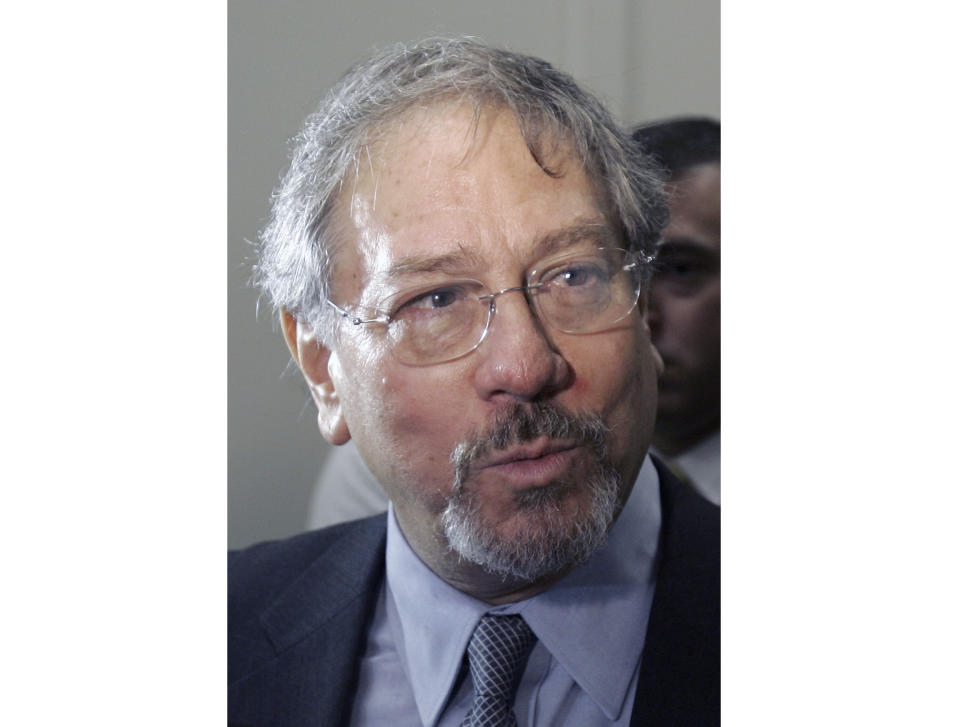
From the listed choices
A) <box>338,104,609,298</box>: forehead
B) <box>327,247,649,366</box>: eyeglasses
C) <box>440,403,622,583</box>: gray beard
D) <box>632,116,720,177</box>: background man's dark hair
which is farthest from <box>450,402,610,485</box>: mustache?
<box>632,116,720,177</box>: background man's dark hair

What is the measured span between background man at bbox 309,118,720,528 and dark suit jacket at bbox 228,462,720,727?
6 centimetres

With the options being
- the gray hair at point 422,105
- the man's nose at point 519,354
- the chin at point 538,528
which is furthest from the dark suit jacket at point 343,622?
the gray hair at point 422,105

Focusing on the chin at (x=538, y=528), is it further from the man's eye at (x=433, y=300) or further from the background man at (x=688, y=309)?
the man's eye at (x=433, y=300)

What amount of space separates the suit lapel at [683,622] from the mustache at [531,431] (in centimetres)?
14

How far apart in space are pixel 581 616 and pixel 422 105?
2.50 feet

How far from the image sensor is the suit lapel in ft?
5.87

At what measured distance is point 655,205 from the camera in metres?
1.82

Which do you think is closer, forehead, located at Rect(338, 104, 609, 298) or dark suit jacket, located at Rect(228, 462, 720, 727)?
forehead, located at Rect(338, 104, 609, 298)

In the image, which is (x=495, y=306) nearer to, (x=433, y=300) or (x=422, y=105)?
(x=433, y=300)

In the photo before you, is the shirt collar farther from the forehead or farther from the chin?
the forehead

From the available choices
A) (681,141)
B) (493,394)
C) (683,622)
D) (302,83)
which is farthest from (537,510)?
(302,83)
